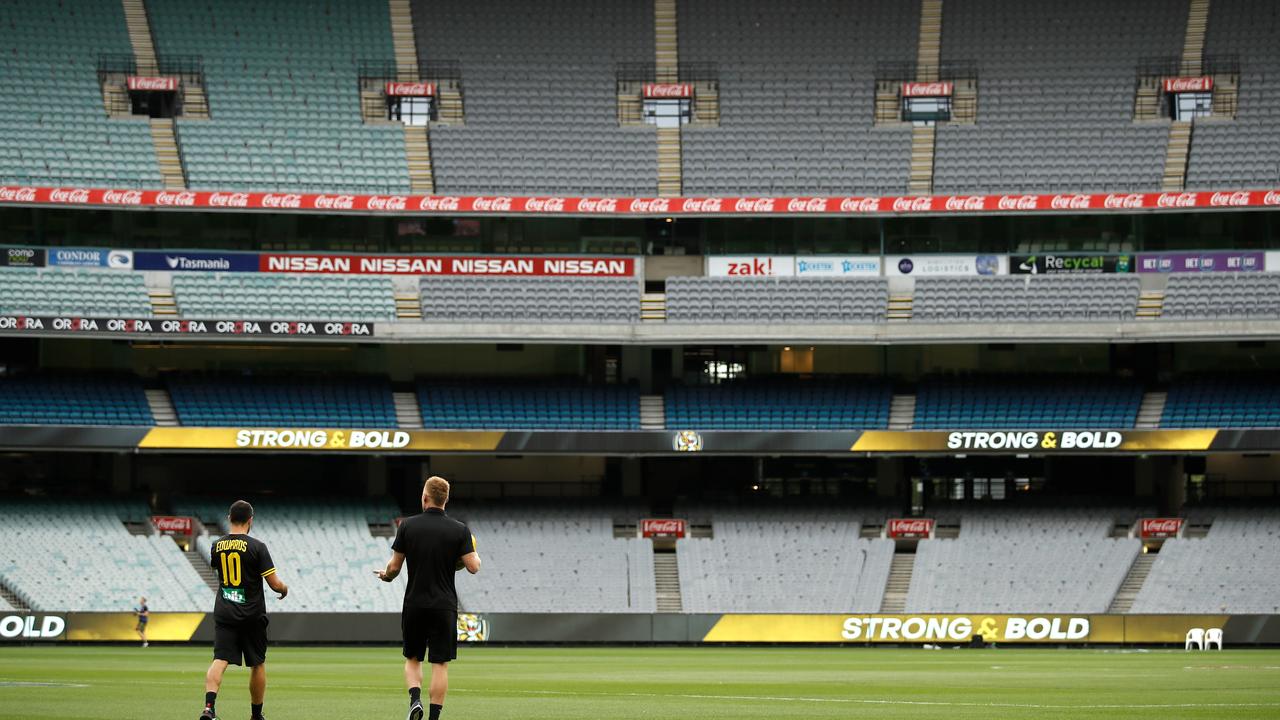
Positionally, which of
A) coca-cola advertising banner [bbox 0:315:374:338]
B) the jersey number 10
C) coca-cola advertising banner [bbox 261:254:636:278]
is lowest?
coca-cola advertising banner [bbox 0:315:374:338]

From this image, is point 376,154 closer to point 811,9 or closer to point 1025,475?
point 811,9

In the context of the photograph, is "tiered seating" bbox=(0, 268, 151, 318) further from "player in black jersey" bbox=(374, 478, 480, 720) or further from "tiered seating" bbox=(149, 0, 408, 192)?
"player in black jersey" bbox=(374, 478, 480, 720)

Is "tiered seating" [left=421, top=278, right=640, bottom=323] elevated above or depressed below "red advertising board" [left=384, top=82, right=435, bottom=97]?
below

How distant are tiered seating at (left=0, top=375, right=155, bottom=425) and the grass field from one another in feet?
41.2

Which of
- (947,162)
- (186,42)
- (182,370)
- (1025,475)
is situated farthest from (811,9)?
(182,370)

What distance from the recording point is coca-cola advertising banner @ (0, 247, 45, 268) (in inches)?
2010

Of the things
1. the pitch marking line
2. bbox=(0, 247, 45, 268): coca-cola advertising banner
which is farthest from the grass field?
bbox=(0, 247, 45, 268): coca-cola advertising banner

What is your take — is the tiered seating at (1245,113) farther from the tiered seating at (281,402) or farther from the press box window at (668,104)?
the tiered seating at (281,402)

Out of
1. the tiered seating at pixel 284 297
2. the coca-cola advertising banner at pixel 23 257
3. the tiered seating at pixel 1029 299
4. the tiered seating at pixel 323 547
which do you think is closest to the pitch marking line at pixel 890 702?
the tiered seating at pixel 323 547

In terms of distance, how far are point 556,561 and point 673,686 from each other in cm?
2594

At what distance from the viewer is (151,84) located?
54.1 meters

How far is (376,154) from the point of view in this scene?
53531 millimetres

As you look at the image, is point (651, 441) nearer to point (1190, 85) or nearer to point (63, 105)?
point (1190, 85)

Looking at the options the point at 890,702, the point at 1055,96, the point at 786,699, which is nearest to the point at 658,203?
the point at 1055,96
